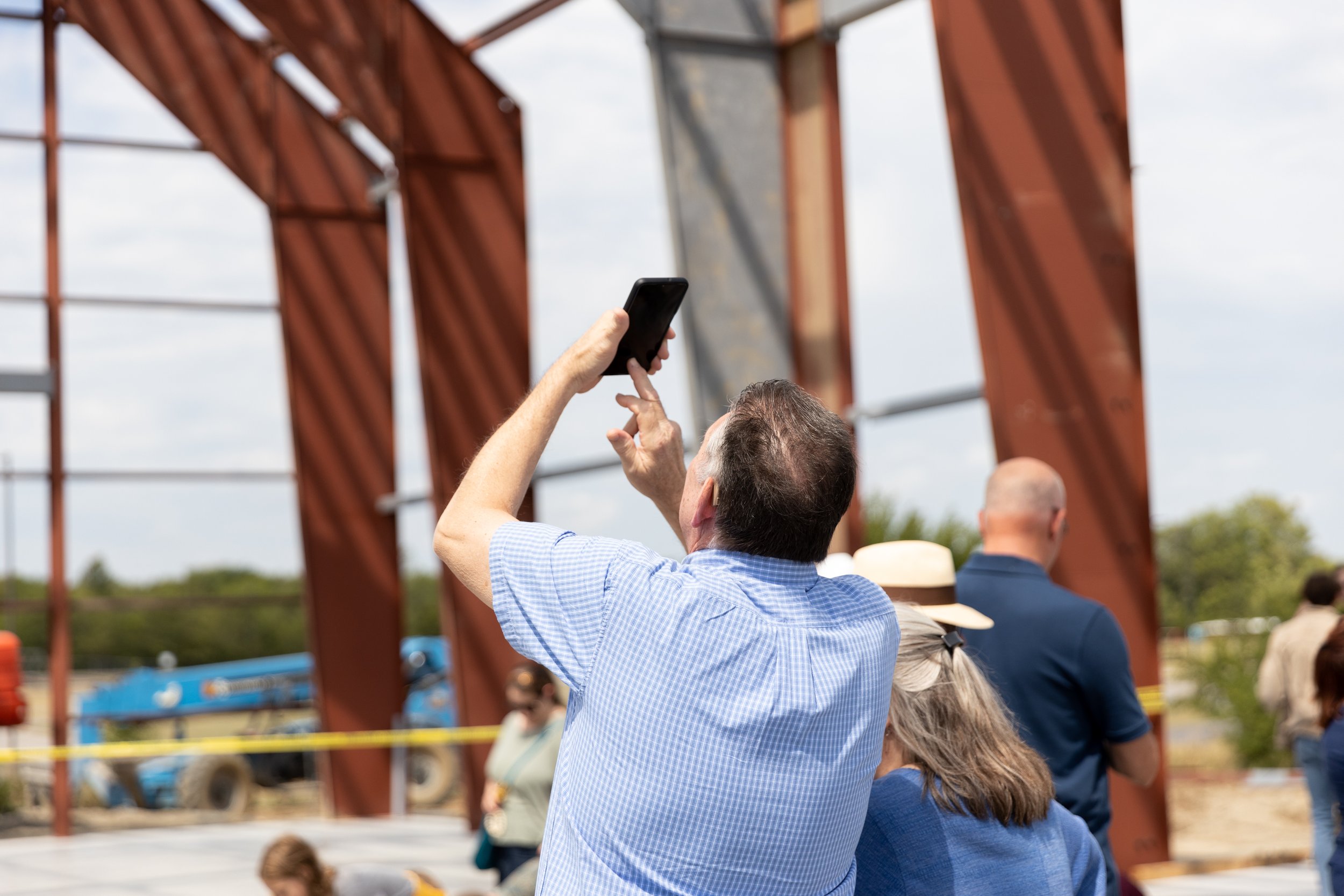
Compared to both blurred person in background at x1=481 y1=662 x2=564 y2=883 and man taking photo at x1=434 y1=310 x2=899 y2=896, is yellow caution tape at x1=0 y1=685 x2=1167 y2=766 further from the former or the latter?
man taking photo at x1=434 y1=310 x2=899 y2=896

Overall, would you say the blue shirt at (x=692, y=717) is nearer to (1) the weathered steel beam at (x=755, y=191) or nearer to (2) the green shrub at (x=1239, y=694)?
(1) the weathered steel beam at (x=755, y=191)

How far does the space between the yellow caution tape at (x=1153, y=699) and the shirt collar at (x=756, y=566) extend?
5.55 m

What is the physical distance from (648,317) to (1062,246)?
5.44m

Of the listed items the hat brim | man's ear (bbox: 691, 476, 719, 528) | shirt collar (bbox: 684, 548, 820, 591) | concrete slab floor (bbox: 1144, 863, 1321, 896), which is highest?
man's ear (bbox: 691, 476, 719, 528)

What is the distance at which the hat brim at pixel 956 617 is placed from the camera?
3023 mm

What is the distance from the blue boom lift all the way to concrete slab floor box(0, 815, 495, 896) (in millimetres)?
1039

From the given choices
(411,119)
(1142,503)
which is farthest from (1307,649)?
(411,119)

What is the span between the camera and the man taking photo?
1845 mm

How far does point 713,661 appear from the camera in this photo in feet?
6.07

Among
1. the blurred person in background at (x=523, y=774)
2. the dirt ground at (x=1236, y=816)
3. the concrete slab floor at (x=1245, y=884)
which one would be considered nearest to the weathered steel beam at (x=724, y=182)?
the blurred person in background at (x=523, y=774)

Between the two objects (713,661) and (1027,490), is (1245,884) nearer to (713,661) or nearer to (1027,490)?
(1027,490)

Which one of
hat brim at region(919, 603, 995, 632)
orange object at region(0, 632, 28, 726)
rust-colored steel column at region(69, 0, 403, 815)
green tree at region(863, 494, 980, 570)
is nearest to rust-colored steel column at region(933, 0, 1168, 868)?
hat brim at region(919, 603, 995, 632)

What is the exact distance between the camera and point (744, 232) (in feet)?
28.1

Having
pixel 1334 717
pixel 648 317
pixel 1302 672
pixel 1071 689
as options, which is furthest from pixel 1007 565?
pixel 1302 672
